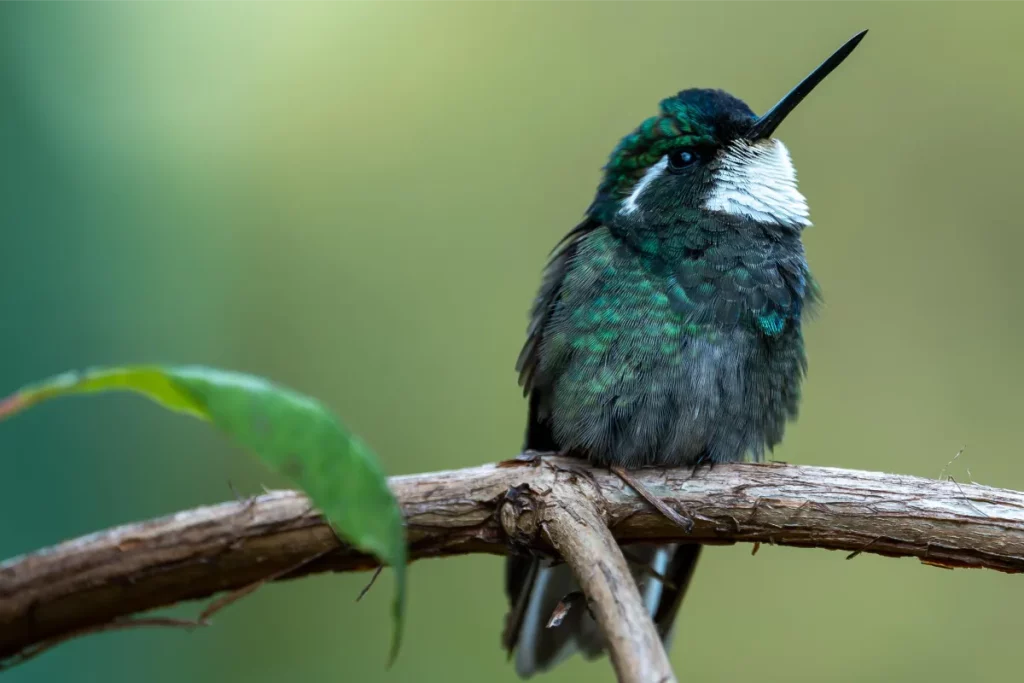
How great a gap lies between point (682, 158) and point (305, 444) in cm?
217

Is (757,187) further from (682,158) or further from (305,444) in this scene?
(305,444)

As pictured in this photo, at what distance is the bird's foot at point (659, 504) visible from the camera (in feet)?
7.80

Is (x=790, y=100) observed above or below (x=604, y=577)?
above

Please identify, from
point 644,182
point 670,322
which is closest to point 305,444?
point 670,322

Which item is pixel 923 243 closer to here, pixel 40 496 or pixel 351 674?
pixel 351 674

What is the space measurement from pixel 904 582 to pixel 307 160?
Result: 14.9 ft

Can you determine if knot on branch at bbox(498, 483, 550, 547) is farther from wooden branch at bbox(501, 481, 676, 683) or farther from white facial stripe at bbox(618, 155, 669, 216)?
white facial stripe at bbox(618, 155, 669, 216)

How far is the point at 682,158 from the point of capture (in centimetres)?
319

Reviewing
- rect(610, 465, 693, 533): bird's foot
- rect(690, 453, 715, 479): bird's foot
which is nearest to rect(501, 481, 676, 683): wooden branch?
rect(610, 465, 693, 533): bird's foot

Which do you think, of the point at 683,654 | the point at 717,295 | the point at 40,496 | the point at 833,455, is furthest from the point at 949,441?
the point at 40,496

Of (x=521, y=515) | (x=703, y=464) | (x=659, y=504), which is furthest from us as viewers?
(x=703, y=464)

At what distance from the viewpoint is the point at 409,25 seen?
6.71 m

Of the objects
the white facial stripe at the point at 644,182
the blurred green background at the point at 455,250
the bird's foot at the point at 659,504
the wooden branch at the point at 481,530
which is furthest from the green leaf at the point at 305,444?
the blurred green background at the point at 455,250

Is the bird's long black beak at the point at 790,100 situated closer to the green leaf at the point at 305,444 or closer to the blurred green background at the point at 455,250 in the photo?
the green leaf at the point at 305,444
